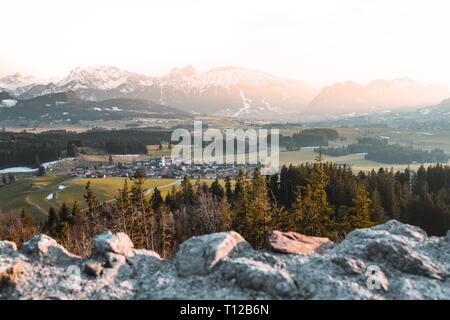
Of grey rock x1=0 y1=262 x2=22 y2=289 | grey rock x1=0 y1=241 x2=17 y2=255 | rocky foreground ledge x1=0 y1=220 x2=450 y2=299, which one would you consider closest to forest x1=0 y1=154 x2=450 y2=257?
rocky foreground ledge x1=0 y1=220 x2=450 y2=299

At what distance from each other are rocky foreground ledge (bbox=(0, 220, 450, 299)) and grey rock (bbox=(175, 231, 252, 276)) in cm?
5

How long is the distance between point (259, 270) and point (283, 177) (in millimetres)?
68014

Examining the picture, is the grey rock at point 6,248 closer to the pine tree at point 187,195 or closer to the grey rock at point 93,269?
the grey rock at point 93,269

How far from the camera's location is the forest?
1314 inches

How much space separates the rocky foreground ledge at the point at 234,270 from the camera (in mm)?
13211

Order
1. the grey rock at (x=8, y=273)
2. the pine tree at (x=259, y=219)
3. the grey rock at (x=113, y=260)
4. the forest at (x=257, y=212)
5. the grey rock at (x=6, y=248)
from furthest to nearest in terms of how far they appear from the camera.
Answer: the forest at (x=257, y=212)
the pine tree at (x=259, y=219)
the grey rock at (x=6, y=248)
the grey rock at (x=113, y=260)
the grey rock at (x=8, y=273)

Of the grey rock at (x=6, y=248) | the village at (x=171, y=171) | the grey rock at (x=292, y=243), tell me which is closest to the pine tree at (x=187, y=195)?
the village at (x=171, y=171)

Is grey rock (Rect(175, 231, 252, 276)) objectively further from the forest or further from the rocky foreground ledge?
the forest

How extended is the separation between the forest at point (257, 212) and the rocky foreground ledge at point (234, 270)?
14.3 metres

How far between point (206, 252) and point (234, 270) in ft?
6.69
